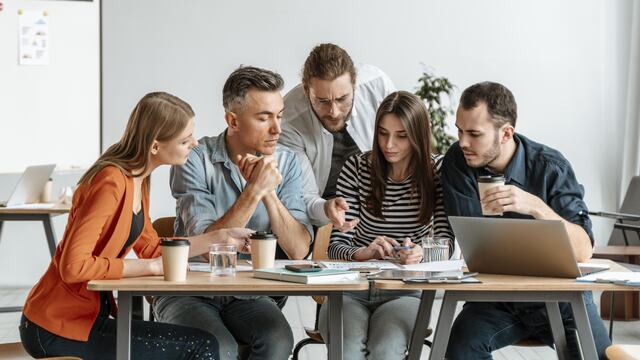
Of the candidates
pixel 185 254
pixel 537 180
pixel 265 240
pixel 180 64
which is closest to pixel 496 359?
pixel 537 180

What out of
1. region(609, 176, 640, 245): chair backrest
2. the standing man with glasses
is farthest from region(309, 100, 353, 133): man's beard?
region(609, 176, 640, 245): chair backrest

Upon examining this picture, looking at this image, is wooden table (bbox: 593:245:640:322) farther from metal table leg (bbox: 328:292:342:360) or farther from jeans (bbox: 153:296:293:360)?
metal table leg (bbox: 328:292:342:360)

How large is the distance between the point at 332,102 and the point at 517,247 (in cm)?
135

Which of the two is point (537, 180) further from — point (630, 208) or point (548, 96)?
point (548, 96)

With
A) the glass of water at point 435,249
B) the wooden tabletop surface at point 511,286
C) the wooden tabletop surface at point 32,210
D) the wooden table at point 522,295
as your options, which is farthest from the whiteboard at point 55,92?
the wooden tabletop surface at point 511,286

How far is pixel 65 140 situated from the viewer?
21.2 ft

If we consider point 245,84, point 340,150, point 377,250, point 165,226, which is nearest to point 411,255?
point 377,250

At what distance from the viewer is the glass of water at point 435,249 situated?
9.01ft

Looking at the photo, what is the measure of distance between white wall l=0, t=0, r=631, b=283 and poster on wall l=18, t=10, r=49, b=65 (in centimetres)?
46

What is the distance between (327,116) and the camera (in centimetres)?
365

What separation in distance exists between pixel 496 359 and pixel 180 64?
10.8 feet

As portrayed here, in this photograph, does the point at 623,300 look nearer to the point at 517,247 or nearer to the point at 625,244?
the point at 625,244

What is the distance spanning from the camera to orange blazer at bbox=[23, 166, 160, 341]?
228 cm

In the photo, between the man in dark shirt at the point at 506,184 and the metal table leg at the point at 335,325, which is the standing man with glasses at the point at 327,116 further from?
the metal table leg at the point at 335,325
